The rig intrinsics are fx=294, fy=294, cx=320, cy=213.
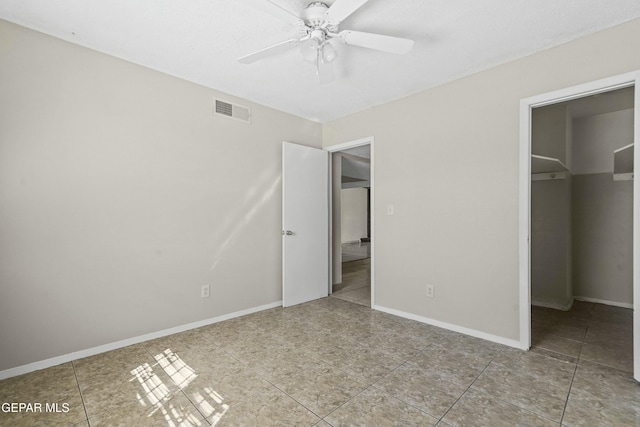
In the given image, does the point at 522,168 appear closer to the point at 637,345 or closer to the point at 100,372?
the point at 637,345

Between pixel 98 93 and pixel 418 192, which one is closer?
pixel 98 93

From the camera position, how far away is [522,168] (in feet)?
8.12

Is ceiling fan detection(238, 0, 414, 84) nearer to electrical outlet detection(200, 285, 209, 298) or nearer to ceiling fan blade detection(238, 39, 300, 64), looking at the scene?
ceiling fan blade detection(238, 39, 300, 64)

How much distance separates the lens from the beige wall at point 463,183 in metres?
2.37

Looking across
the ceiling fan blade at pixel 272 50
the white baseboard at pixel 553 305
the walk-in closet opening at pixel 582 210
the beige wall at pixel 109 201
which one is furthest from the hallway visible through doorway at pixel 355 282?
the ceiling fan blade at pixel 272 50

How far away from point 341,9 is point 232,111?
191 cm

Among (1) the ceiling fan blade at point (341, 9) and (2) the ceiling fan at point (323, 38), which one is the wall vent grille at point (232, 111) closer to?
(2) the ceiling fan at point (323, 38)

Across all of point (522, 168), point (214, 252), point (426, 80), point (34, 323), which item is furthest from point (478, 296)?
point (34, 323)

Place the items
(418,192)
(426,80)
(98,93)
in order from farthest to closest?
(418,192) < (426,80) < (98,93)

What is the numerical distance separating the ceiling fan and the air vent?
111 cm

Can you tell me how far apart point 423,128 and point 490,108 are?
65 cm

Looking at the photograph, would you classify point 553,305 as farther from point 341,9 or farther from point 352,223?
point 352,223

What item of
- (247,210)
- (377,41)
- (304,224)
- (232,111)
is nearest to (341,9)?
(377,41)

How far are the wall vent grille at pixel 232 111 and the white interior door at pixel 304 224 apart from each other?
0.55 meters
